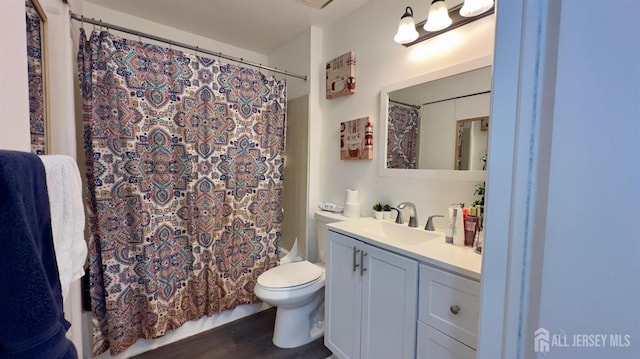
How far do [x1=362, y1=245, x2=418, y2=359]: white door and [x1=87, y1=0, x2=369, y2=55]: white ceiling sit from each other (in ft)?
5.90

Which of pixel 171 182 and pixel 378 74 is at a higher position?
pixel 378 74

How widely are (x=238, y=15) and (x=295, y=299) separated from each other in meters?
2.18

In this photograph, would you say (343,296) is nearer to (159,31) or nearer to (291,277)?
(291,277)

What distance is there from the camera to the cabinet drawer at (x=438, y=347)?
931mm

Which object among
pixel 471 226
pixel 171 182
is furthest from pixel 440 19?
pixel 171 182

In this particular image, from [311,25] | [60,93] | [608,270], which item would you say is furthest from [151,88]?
[608,270]

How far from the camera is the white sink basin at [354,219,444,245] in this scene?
1413 millimetres

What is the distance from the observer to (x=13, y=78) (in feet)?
2.21

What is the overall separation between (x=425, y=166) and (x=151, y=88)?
71.2 inches

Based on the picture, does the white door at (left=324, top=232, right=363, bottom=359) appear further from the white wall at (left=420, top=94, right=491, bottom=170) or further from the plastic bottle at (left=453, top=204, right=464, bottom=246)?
the white wall at (left=420, top=94, right=491, bottom=170)

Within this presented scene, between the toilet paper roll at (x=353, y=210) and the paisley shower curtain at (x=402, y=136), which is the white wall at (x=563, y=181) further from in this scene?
the toilet paper roll at (x=353, y=210)

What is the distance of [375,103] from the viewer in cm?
182

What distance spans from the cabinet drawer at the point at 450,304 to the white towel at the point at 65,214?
1.14 meters

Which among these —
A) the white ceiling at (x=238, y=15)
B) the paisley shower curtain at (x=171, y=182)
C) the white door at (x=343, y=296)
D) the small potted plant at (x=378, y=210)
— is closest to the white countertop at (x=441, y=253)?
the white door at (x=343, y=296)
